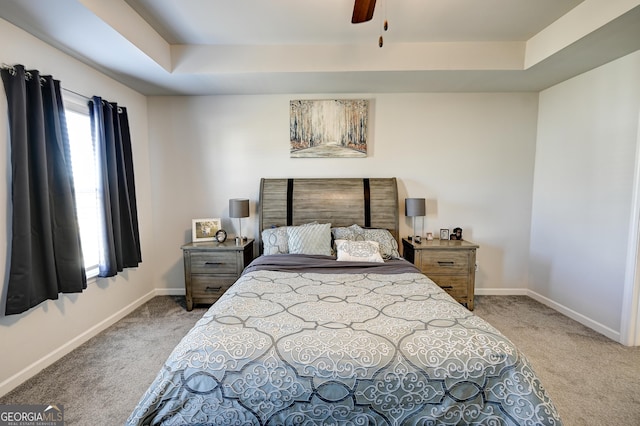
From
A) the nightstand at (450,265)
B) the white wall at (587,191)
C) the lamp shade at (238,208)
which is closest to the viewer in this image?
the white wall at (587,191)

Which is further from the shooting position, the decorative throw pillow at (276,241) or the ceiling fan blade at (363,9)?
the decorative throw pillow at (276,241)

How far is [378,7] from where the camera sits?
2.22 m

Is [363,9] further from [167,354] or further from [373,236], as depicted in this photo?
[167,354]

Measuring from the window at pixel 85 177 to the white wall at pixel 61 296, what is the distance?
18cm

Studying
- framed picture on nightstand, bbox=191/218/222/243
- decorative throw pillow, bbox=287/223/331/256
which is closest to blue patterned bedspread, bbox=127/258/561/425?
decorative throw pillow, bbox=287/223/331/256

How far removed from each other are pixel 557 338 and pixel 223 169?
4.01m

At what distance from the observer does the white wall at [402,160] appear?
3467 mm

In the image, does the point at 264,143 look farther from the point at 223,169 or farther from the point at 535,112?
the point at 535,112

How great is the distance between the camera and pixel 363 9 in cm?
169

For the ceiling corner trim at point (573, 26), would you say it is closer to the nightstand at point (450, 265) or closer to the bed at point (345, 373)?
the nightstand at point (450, 265)

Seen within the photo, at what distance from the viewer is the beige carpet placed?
1.78 meters

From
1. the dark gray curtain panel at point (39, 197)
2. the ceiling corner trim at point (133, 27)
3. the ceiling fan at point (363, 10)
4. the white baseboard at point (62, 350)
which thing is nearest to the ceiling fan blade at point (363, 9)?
the ceiling fan at point (363, 10)

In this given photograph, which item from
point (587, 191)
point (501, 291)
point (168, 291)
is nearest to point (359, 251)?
point (501, 291)

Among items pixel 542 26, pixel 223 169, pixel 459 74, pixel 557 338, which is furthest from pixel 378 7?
pixel 557 338
